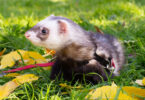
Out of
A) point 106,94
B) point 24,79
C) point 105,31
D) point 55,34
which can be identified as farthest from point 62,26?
point 105,31

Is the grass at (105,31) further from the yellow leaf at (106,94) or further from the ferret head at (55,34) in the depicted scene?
the ferret head at (55,34)

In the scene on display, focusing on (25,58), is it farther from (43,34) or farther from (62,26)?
(62,26)

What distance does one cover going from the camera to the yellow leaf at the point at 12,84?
2441 millimetres

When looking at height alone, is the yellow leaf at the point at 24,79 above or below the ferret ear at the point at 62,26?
below

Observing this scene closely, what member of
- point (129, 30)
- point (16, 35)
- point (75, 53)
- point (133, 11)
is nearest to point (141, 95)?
point (75, 53)

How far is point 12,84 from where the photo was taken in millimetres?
2613

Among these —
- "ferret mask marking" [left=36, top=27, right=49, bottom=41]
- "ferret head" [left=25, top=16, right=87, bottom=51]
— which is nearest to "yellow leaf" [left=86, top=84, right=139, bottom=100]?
"ferret head" [left=25, top=16, right=87, bottom=51]

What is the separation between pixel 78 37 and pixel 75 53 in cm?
17

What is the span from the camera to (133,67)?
125 inches

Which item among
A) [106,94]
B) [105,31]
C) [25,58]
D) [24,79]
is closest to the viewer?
[106,94]

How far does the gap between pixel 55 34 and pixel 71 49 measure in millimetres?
230

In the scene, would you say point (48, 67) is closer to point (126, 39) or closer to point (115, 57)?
point (115, 57)

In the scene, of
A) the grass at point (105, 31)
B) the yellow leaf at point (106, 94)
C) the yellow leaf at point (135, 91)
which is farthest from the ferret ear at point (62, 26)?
the yellow leaf at point (135, 91)

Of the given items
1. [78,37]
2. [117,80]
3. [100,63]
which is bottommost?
[117,80]
